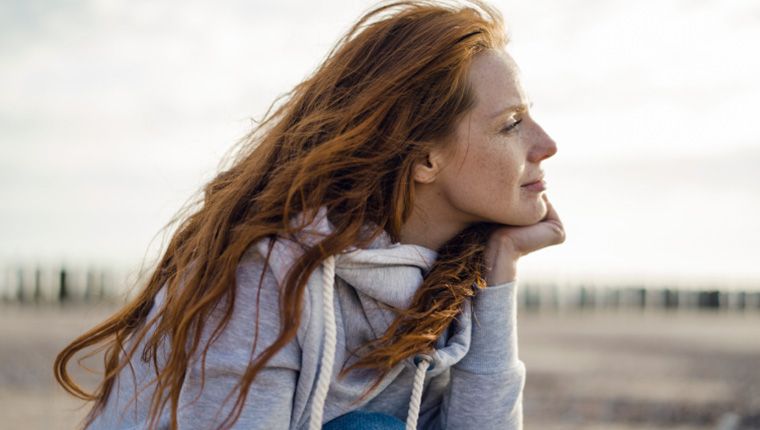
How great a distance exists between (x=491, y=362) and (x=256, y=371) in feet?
2.92

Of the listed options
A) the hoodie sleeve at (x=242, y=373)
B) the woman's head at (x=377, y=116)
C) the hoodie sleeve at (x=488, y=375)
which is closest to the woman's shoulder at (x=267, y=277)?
the hoodie sleeve at (x=242, y=373)

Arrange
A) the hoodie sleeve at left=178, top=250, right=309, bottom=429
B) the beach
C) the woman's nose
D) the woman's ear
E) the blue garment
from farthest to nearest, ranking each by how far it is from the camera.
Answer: the beach → the woman's nose → the woman's ear → the blue garment → the hoodie sleeve at left=178, top=250, right=309, bottom=429

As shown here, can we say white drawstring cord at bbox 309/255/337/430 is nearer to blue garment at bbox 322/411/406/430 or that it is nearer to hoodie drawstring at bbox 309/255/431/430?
hoodie drawstring at bbox 309/255/431/430

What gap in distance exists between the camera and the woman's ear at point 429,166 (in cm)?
305

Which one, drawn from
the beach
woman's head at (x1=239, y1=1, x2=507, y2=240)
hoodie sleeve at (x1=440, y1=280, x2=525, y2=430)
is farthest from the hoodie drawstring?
the beach

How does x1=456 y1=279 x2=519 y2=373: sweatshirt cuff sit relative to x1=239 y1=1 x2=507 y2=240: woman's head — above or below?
below

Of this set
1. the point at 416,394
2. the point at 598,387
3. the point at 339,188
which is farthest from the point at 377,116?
the point at 598,387

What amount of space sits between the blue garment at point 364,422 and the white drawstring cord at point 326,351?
132 millimetres

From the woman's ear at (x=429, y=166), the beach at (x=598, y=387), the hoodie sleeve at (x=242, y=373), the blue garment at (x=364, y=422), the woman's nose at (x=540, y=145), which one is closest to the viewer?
the hoodie sleeve at (x=242, y=373)

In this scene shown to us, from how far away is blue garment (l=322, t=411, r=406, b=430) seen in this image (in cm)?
282

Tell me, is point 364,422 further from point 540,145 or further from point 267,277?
point 540,145

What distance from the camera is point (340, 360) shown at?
9.39ft

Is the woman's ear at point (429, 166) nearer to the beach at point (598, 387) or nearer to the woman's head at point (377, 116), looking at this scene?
the woman's head at point (377, 116)

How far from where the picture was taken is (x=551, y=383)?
10234 mm
